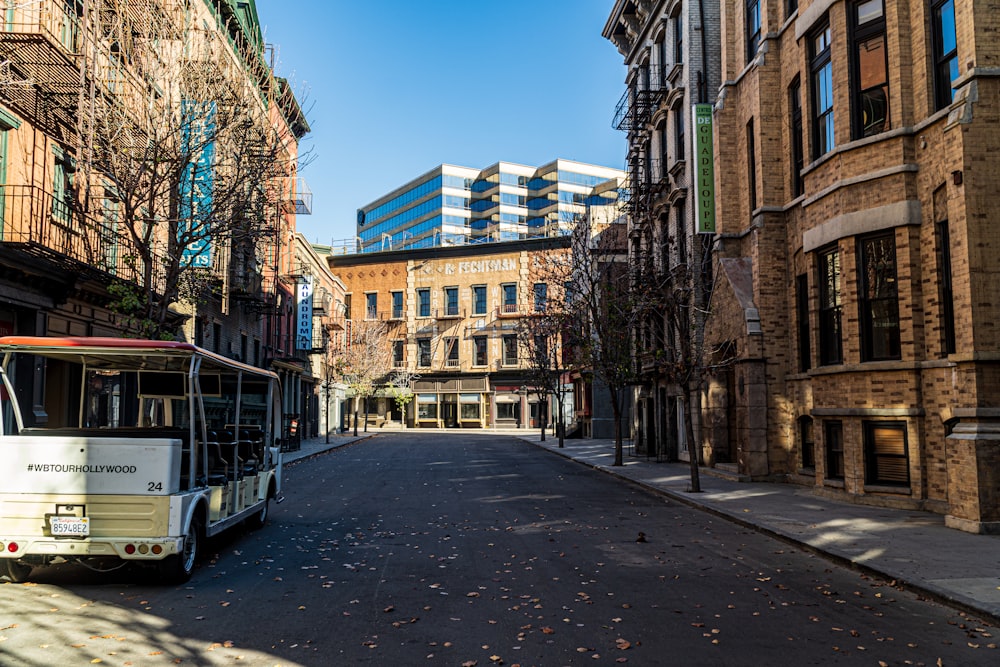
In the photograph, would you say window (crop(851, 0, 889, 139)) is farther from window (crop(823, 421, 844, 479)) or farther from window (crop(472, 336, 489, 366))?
window (crop(472, 336, 489, 366))

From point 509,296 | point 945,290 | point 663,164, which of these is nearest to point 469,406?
point 509,296

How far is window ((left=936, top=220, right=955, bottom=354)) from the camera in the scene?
540 inches

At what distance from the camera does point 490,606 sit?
25.3ft

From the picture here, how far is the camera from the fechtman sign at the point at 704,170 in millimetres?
22906

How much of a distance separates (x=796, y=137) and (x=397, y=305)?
56.3 metres

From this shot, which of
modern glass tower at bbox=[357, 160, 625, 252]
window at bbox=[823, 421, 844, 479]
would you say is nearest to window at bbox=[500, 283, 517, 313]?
modern glass tower at bbox=[357, 160, 625, 252]

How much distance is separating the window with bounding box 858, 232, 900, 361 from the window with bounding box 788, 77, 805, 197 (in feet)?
13.9

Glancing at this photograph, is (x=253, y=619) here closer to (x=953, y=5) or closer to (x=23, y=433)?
(x=23, y=433)

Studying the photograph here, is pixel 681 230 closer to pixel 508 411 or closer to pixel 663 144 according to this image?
pixel 663 144

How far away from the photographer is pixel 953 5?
540 inches

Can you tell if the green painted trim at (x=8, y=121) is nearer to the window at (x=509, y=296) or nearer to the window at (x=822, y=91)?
the window at (x=822, y=91)

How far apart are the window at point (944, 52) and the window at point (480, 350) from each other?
56.0m

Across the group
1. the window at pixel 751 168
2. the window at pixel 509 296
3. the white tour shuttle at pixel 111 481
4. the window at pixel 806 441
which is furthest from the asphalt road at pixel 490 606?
the window at pixel 509 296

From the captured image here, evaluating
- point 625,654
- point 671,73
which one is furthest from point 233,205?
point 671,73
